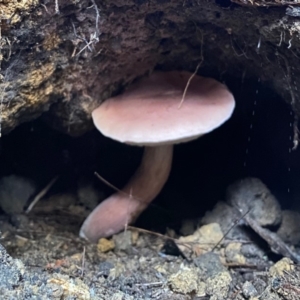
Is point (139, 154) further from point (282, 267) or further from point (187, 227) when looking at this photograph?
point (282, 267)

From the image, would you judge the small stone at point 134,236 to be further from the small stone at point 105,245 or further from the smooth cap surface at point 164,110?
the smooth cap surface at point 164,110

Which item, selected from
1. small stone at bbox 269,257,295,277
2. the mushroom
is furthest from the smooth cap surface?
small stone at bbox 269,257,295,277

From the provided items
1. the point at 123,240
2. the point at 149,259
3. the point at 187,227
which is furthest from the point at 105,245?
the point at 187,227

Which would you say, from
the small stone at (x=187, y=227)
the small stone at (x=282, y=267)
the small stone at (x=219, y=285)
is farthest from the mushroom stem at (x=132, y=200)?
the small stone at (x=282, y=267)

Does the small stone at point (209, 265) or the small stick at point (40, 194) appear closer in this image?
the small stone at point (209, 265)

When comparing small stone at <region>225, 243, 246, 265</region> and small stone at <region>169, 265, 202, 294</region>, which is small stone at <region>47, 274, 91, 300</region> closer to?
small stone at <region>169, 265, 202, 294</region>

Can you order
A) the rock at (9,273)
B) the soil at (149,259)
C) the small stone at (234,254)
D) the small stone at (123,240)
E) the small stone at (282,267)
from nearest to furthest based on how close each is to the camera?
the rock at (9,273) → the soil at (149,259) → the small stone at (282,267) → the small stone at (234,254) → the small stone at (123,240)

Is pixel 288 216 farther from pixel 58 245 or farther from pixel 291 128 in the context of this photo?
pixel 58 245
